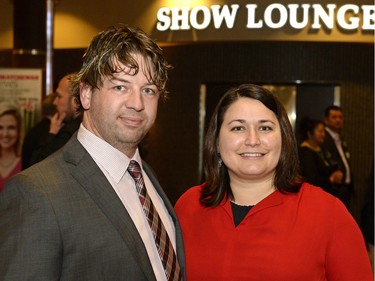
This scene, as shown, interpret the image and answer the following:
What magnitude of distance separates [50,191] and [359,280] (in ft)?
3.88

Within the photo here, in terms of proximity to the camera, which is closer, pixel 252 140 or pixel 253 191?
pixel 252 140

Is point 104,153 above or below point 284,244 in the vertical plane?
above

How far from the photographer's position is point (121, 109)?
6.37 ft

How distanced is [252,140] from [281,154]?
17cm

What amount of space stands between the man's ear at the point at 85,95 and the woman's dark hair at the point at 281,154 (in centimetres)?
65

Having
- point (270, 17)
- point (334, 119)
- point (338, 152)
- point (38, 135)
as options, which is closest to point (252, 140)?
point (38, 135)

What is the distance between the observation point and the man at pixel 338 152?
5.95m

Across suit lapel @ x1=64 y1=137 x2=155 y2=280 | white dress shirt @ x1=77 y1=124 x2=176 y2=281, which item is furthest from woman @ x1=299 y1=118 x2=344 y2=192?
suit lapel @ x1=64 y1=137 x2=155 y2=280

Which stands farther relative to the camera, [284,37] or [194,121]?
[194,121]

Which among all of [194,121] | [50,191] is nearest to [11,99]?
[194,121]

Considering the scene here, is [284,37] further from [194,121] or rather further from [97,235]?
[97,235]

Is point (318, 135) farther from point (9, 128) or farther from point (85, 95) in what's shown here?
point (85, 95)

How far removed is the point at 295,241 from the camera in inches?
90.6

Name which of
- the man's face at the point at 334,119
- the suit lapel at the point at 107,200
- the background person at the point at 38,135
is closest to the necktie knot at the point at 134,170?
the suit lapel at the point at 107,200
